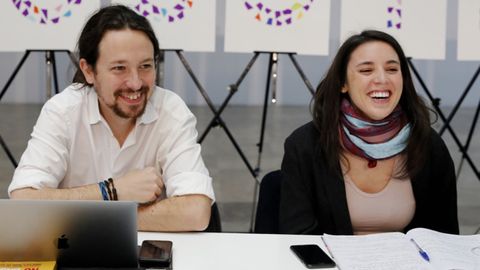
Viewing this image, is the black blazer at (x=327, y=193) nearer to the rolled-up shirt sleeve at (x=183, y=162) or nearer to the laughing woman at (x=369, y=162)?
the laughing woman at (x=369, y=162)

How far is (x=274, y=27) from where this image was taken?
12.3 feet

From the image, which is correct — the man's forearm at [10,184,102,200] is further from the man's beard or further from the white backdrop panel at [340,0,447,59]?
the white backdrop panel at [340,0,447,59]

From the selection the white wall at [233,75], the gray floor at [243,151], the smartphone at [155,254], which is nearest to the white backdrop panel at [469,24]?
the gray floor at [243,151]

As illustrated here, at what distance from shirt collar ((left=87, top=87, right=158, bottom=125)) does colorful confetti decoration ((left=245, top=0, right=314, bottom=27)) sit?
177cm

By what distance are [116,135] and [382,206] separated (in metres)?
0.97

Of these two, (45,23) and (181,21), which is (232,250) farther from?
(45,23)

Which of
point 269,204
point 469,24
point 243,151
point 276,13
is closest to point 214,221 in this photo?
point 269,204

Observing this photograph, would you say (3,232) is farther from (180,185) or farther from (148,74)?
(148,74)

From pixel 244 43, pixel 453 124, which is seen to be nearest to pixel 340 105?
pixel 244 43

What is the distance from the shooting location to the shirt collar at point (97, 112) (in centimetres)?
211

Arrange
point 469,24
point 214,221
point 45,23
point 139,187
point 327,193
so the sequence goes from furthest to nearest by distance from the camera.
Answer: point 469,24 < point 45,23 < point 214,221 < point 327,193 < point 139,187

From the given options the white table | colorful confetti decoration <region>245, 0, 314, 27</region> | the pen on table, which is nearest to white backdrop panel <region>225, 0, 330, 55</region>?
colorful confetti decoration <region>245, 0, 314, 27</region>

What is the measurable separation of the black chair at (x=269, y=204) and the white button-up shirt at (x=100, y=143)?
19cm

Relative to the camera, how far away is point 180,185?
194 centimetres
